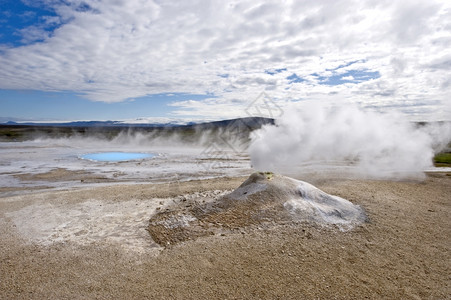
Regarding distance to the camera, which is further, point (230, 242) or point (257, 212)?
point (257, 212)

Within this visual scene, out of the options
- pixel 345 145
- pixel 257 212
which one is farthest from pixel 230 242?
pixel 345 145

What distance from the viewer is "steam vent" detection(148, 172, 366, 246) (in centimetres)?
851

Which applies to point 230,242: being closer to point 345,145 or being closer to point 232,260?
point 232,260

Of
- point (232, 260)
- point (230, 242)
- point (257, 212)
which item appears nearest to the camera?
point (232, 260)

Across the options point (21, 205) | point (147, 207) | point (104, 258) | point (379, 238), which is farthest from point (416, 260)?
point (21, 205)

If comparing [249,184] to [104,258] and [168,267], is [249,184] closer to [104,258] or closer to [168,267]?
[168,267]

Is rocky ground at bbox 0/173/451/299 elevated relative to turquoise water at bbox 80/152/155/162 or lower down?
elevated

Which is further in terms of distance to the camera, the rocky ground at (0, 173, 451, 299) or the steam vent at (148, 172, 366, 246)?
the steam vent at (148, 172, 366, 246)

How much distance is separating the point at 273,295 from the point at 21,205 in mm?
11625

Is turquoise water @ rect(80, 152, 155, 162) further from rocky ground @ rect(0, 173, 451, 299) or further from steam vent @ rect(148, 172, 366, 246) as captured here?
steam vent @ rect(148, 172, 366, 246)

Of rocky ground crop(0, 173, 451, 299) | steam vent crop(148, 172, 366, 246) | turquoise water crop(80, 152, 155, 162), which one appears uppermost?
steam vent crop(148, 172, 366, 246)

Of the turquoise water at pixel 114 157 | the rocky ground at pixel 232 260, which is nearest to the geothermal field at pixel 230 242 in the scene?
the rocky ground at pixel 232 260

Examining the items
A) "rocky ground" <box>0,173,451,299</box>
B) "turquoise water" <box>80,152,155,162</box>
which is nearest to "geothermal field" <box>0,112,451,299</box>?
"rocky ground" <box>0,173,451,299</box>

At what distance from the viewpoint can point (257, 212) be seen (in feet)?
29.9
